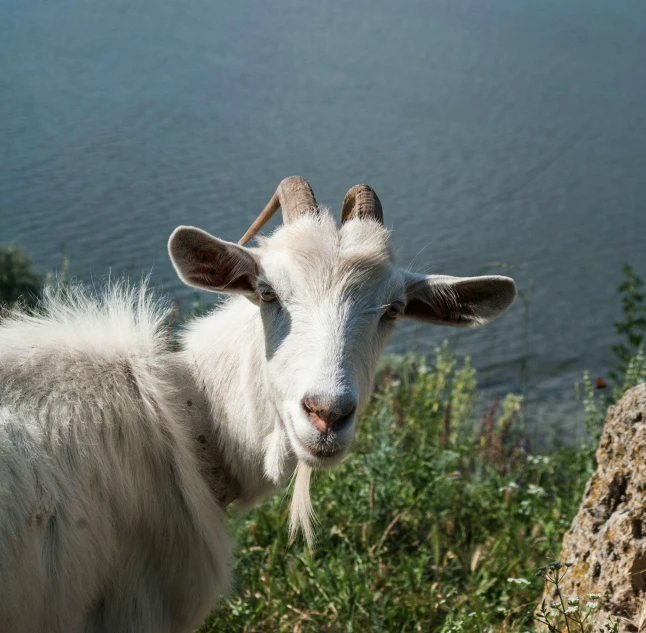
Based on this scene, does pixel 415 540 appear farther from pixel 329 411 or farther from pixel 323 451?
pixel 329 411

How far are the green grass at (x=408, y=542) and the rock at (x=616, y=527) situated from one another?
395 mm

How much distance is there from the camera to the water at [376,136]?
10.5 meters

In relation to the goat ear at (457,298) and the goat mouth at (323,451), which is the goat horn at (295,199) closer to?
the goat ear at (457,298)

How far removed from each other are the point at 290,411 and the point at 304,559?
1762mm

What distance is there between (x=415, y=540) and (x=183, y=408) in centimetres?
218

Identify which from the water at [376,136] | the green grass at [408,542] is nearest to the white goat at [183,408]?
the green grass at [408,542]

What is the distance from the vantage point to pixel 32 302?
23.0 ft

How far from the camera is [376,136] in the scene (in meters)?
12.6

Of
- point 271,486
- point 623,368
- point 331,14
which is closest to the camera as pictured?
point 271,486

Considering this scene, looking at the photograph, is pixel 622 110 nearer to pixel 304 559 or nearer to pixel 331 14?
pixel 331 14

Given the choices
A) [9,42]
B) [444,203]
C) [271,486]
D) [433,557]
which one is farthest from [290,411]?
[9,42]

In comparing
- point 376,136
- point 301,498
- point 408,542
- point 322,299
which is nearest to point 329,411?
point 322,299

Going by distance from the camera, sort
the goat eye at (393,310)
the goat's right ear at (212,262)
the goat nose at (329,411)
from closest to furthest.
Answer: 1. the goat nose at (329,411)
2. the goat's right ear at (212,262)
3. the goat eye at (393,310)

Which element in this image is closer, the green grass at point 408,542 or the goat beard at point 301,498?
the goat beard at point 301,498
